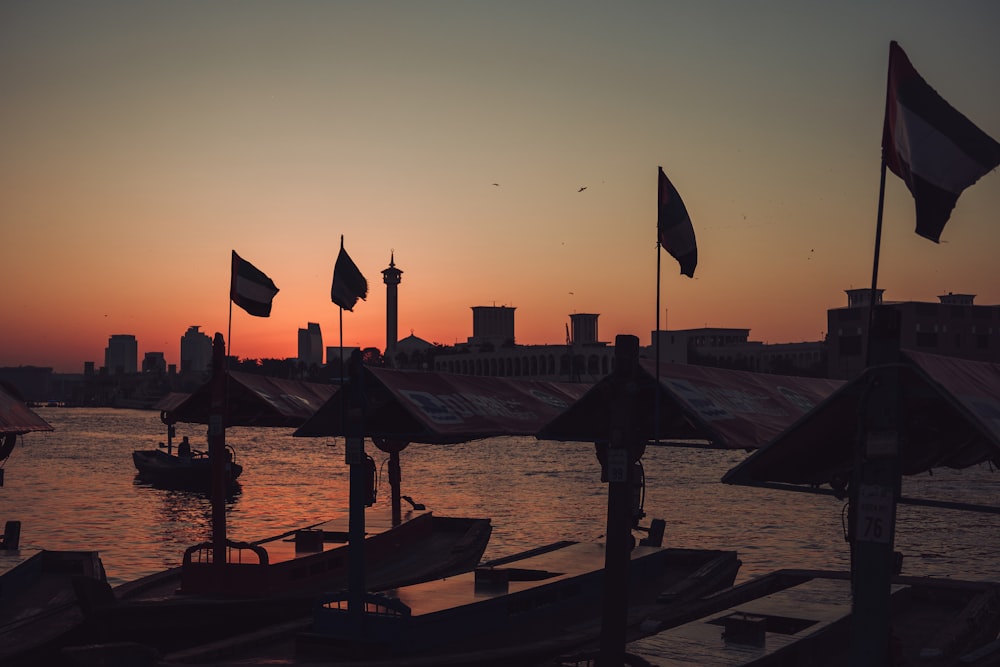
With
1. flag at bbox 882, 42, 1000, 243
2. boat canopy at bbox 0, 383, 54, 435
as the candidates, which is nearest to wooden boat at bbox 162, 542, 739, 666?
boat canopy at bbox 0, 383, 54, 435

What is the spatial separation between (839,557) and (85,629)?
36.5 metres

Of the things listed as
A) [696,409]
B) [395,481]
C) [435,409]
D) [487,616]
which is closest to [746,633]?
[696,409]

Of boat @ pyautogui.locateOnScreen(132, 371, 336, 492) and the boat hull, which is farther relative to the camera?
boat @ pyautogui.locateOnScreen(132, 371, 336, 492)

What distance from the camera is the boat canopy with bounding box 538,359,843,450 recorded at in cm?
1606

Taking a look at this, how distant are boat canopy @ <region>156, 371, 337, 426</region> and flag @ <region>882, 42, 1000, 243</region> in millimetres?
18719

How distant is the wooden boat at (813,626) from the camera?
49.2 ft

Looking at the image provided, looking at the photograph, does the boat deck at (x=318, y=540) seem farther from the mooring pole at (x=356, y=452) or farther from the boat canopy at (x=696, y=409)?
the boat canopy at (x=696, y=409)

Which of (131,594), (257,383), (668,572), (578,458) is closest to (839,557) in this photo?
(668,572)

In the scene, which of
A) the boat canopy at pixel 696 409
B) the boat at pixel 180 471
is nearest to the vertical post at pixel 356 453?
the boat canopy at pixel 696 409

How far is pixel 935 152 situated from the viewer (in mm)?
10477

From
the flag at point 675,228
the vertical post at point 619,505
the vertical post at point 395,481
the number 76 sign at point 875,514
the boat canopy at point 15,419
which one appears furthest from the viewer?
the vertical post at point 395,481

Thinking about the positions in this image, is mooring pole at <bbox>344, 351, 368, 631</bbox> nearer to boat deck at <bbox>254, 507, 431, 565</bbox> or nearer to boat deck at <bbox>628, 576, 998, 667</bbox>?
boat deck at <bbox>254, 507, 431, 565</bbox>

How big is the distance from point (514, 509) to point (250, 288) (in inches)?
1651

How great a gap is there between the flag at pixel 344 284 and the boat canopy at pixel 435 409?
3071 millimetres
